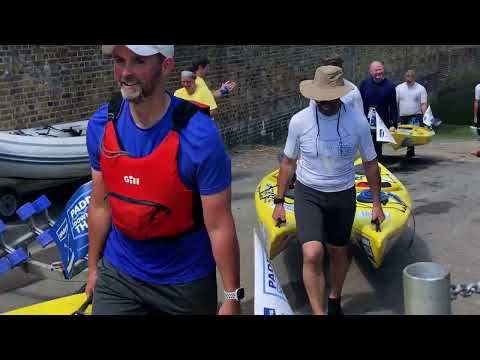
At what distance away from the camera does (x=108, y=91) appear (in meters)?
11.2

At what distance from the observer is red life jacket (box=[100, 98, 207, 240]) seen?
118 inches

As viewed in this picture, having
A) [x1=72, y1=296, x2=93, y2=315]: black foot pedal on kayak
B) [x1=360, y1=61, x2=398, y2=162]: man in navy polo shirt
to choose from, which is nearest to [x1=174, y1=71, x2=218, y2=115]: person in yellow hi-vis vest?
[x1=360, y1=61, x2=398, y2=162]: man in navy polo shirt

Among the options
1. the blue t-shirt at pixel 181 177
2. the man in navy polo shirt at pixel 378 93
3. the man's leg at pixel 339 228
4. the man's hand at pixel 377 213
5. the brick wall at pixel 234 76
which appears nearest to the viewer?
the blue t-shirt at pixel 181 177

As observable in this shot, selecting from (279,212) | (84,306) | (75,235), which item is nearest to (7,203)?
(75,235)

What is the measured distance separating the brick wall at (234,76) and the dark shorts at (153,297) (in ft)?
20.4

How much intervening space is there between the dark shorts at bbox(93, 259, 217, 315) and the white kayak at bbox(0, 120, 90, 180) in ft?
18.3

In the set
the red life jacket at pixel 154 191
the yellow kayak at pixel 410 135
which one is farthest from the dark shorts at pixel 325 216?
the yellow kayak at pixel 410 135

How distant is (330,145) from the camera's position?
17.2 ft

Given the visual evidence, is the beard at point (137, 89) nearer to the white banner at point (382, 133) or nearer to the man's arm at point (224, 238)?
the man's arm at point (224, 238)

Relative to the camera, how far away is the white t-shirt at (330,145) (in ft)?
17.2

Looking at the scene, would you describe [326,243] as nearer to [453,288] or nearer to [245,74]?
[453,288]

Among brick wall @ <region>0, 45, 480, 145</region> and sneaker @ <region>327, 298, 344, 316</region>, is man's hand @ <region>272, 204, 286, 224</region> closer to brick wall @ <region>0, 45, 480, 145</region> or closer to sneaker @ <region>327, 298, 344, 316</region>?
sneaker @ <region>327, 298, 344, 316</region>

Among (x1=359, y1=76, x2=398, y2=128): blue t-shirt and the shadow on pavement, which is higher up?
(x1=359, y1=76, x2=398, y2=128): blue t-shirt
